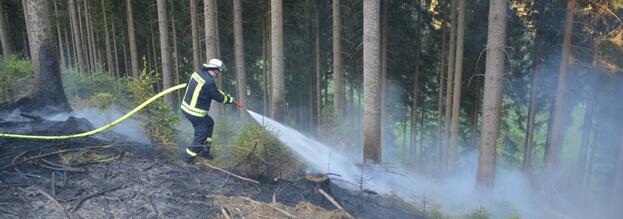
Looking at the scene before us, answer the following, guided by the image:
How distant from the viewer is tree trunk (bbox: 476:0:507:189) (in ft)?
28.6

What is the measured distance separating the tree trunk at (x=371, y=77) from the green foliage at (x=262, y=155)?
1.89 metres

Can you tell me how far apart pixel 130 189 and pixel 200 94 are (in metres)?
2.01

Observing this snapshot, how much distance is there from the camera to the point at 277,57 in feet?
37.3

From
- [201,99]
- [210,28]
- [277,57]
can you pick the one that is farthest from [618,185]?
[201,99]

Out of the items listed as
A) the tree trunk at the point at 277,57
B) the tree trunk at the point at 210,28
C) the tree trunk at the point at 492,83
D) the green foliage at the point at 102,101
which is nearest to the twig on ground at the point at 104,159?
the green foliage at the point at 102,101

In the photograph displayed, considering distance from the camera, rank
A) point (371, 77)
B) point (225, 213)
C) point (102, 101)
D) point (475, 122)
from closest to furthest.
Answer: point (225, 213) < point (371, 77) < point (102, 101) < point (475, 122)

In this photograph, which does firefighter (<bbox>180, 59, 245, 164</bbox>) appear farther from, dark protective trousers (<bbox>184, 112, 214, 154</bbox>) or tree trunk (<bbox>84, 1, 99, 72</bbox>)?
tree trunk (<bbox>84, 1, 99, 72</bbox>)

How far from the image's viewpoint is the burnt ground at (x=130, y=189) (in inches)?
200

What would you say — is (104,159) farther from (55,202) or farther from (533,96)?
(533,96)

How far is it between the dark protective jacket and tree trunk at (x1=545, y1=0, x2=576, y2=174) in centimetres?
1130

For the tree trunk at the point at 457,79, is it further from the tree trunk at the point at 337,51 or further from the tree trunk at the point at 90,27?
the tree trunk at the point at 90,27

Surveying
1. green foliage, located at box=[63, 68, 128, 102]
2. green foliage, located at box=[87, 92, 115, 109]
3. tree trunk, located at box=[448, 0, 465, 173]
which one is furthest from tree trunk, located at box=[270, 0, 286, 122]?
tree trunk, located at box=[448, 0, 465, 173]

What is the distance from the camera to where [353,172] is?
9.73m

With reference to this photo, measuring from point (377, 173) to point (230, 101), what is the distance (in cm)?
436
